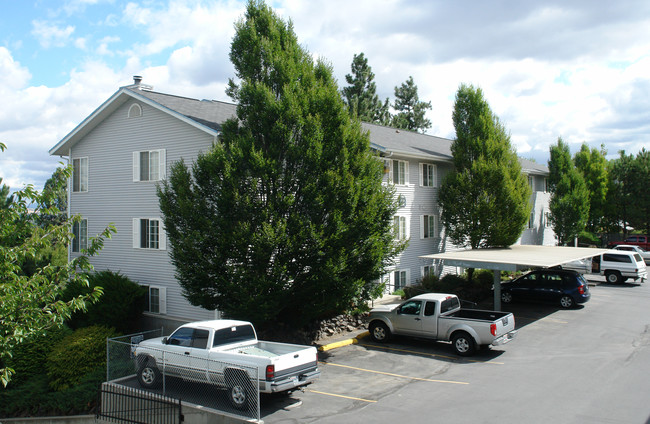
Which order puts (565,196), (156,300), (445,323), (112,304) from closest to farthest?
(445,323)
(112,304)
(156,300)
(565,196)

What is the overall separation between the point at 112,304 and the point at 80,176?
8035mm

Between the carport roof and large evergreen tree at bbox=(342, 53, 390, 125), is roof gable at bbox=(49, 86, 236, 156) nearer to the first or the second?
the carport roof

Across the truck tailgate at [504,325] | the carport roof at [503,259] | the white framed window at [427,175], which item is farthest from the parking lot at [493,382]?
the white framed window at [427,175]

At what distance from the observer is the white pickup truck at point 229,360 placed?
38.0ft

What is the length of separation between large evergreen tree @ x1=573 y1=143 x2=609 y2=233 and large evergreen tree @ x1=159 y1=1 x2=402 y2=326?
131 feet

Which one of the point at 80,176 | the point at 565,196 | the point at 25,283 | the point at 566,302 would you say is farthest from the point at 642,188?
the point at 25,283

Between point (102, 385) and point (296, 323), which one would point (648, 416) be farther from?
point (102, 385)

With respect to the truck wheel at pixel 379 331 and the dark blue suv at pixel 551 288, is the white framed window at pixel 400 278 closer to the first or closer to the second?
the dark blue suv at pixel 551 288

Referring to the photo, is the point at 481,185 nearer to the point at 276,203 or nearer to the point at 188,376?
the point at 276,203

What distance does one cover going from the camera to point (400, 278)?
26734mm

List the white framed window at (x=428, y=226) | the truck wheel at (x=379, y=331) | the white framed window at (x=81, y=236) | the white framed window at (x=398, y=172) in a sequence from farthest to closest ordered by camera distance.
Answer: the white framed window at (x=428, y=226) < the white framed window at (x=398, y=172) < the white framed window at (x=81, y=236) < the truck wheel at (x=379, y=331)

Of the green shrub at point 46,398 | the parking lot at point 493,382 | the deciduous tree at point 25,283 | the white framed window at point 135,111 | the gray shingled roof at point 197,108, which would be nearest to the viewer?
the deciduous tree at point 25,283

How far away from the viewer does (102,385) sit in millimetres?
14289

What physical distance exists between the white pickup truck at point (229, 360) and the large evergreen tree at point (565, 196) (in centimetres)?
3457
